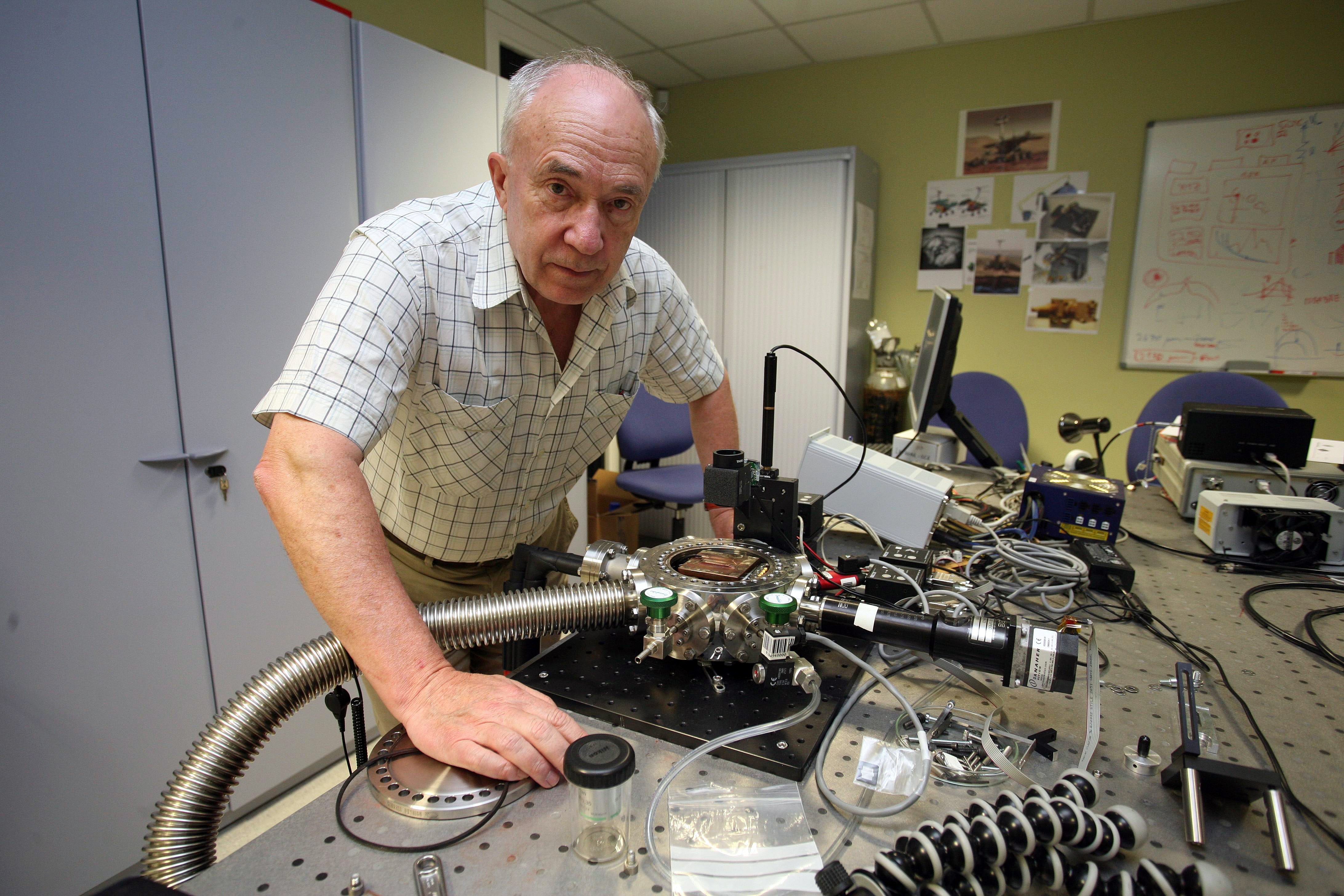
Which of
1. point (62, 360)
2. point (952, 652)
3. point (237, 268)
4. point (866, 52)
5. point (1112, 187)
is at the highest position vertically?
point (866, 52)

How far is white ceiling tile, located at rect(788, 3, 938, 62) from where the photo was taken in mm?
2973

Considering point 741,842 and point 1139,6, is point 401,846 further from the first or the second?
point 1139,6

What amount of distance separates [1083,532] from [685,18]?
2.78 metres

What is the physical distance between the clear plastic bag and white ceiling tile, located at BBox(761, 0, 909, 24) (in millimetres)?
3139

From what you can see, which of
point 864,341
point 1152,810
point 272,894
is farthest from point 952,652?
point 864,341

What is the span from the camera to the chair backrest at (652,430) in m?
3.21

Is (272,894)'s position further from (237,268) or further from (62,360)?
(237,268)

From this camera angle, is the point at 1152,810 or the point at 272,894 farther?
the point at 1152,810

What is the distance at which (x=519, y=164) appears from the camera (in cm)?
90

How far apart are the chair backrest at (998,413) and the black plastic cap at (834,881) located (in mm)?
2953

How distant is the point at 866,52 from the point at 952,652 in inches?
142

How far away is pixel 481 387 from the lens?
3.25 ft

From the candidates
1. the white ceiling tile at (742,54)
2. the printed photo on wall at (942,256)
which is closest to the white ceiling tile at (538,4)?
the white ceiling tile at (742,54)

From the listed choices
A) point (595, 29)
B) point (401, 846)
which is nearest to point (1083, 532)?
point (401, 846)
